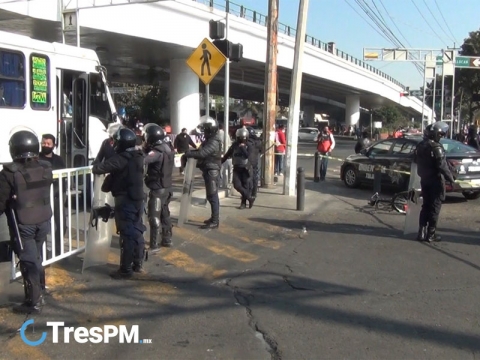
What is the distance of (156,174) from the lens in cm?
760

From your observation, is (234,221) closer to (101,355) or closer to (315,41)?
(101,355)

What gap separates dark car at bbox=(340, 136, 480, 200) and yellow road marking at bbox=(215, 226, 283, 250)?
520 cm

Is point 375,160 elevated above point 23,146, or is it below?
below

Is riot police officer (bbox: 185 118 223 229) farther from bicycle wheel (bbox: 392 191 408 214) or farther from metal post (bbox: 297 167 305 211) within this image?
bicycle wheel (bbox: 392 191 408 214)

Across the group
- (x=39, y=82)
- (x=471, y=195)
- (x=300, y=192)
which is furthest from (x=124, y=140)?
(x=471, y=195)

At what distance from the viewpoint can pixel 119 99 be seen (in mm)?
60188

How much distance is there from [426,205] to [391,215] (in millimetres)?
2657

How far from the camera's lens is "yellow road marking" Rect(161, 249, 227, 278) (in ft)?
22.6

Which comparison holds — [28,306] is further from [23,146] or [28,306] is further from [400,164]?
[400,164]

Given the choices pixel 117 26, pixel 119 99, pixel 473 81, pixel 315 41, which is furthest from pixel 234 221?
pixel 119 99

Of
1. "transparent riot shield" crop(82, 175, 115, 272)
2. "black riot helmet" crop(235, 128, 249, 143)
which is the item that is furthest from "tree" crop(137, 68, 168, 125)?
"transparent riot shield" crop(82, 175, 115, 272)

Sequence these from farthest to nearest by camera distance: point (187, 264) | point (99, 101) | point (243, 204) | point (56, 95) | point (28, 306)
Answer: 1. point (243, 204)
2. point (99, 101)
3. point (56, 95)
4. point (187, 264)
5. point (28, 306)

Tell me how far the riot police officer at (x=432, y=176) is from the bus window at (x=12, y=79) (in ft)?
21.6

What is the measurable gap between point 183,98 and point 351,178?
1526 cm
